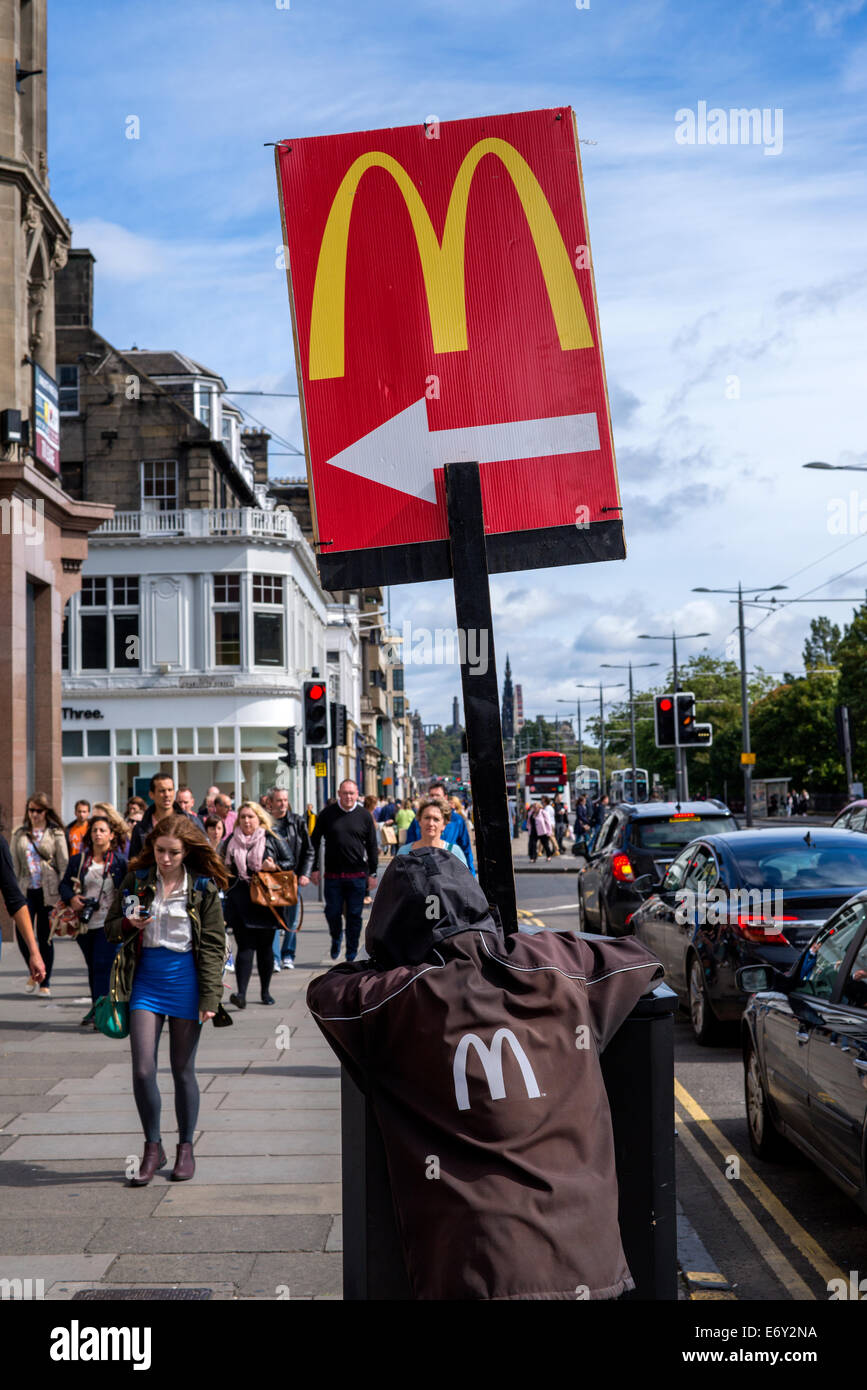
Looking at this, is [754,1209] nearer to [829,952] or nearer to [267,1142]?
[829,952]

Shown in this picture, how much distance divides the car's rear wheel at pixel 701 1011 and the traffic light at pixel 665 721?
15511 mm

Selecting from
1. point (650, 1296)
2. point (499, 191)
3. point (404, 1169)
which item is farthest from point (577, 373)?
point (650, 1296)

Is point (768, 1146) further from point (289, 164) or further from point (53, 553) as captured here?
point (53, 553)

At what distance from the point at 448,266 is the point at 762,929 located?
22.2ft

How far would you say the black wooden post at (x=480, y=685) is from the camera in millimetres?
3703

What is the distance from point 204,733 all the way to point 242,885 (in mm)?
34841

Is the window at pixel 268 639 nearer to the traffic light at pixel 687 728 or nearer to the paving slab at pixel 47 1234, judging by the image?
the traffic light at pixel 687 728

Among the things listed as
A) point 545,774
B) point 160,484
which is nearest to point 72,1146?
point 160,484

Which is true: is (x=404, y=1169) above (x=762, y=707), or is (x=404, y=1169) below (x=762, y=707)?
below

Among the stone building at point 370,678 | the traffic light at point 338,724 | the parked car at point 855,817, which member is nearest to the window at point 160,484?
the stone building at point 370,678

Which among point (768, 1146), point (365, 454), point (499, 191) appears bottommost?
point (768, 1146)

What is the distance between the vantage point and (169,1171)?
7043 mm

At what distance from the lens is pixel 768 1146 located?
7059 millimetres

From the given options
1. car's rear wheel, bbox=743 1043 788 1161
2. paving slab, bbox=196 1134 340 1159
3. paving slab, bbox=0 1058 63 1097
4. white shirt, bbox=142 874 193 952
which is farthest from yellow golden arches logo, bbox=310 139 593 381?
paving slab, bbox=0 1058 63 1097
